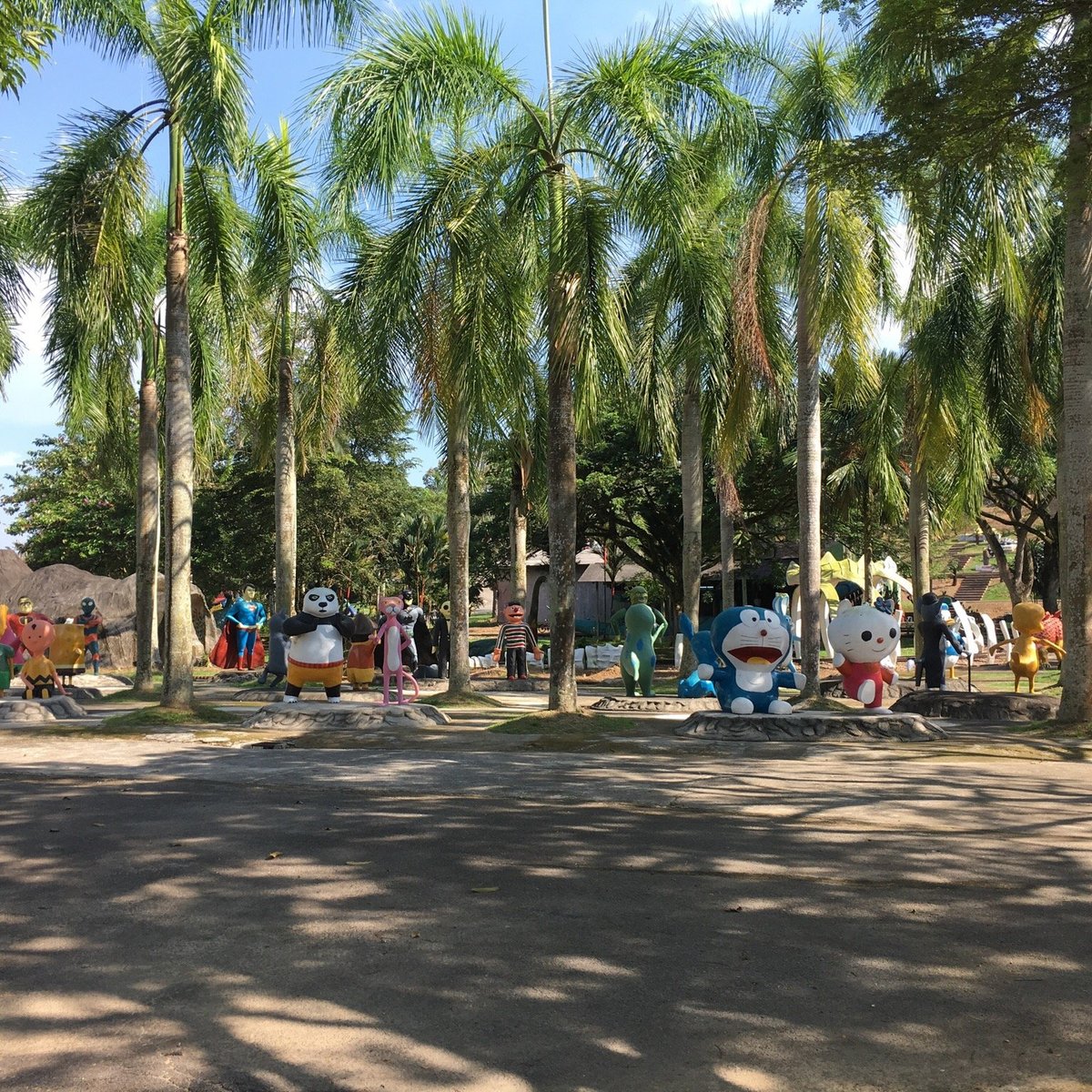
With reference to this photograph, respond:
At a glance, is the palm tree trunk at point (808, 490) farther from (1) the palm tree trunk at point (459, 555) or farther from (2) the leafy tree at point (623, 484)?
(2) the leafy tree at point (623, 484)

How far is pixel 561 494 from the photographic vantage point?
1359 centimetres

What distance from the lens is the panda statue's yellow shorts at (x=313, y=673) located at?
1466 cm

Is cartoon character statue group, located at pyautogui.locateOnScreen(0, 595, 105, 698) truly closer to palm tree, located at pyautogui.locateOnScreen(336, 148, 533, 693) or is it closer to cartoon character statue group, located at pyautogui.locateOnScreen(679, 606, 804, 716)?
palm tree, located at pyautogui.locateOnScreen(336, 148, 533, 693)

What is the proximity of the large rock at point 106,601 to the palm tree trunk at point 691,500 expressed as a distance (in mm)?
14608

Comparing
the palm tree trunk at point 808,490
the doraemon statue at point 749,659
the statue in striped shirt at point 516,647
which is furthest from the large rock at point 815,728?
the statue in striped shirt at point 516,647

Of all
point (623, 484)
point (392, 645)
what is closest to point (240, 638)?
point (623, 484)

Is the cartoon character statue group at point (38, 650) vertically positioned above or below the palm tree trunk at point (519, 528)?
below

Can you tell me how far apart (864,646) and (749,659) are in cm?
168

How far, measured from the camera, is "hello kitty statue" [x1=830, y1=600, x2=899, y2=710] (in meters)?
13.7

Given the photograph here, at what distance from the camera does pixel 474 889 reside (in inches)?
223

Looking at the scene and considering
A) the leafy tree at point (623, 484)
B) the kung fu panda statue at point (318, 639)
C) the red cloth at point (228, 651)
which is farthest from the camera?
the leafy tree at point (623, 484)

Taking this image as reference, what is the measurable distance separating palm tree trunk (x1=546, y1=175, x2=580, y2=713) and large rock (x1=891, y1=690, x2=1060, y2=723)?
430 centimetres

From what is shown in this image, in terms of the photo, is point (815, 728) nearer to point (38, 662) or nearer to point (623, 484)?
point (38, 662)

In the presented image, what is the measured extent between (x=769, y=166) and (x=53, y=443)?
35437mm
